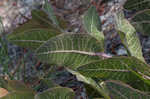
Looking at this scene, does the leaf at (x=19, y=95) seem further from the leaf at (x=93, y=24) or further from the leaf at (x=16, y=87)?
the leaf at (x=93, y=24)

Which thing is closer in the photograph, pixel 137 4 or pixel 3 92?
pixel 3 92

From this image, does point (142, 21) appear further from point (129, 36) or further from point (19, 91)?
point (19, 91)

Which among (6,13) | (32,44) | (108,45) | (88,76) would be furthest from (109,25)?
(6,13)

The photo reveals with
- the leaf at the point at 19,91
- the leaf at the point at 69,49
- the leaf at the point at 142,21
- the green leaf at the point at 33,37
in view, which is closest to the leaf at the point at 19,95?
the leaf at the point at 19,91

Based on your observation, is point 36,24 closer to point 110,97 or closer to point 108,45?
point 108,45

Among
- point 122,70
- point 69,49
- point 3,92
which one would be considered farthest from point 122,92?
point 3,92

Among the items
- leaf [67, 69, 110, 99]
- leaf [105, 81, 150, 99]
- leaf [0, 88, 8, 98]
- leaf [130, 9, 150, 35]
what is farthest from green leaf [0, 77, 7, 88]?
leaf [130, 9, 150, 35]
